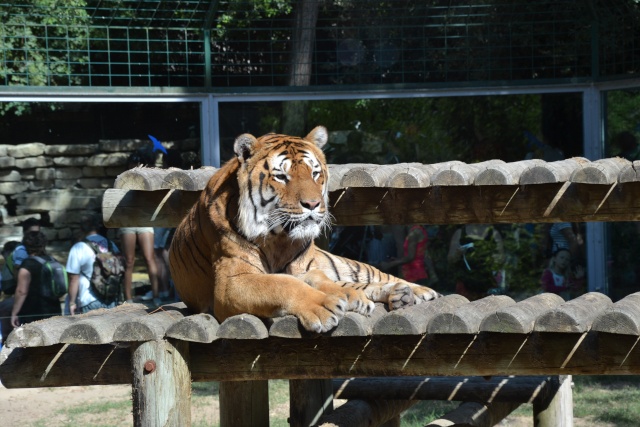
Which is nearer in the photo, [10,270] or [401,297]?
[401,297]

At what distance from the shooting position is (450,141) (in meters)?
9.43

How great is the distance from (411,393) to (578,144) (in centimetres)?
453

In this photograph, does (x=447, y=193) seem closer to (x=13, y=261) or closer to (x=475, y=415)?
(x=475, y=415)

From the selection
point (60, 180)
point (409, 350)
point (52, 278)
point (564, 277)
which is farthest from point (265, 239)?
point (564, 277)

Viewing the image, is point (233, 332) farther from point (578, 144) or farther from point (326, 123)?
point (578, 144)

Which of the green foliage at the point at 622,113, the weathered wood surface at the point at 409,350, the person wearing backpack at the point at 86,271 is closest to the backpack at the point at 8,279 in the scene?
the person wearing backpack at the point at 86,271

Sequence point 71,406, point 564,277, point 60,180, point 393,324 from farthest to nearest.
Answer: point 564,277
point 60,180
point 71,406
point 393,324

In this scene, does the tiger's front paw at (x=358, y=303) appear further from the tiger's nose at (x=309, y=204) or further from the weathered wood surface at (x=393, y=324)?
the tiger's nose at (x=309, y=204)

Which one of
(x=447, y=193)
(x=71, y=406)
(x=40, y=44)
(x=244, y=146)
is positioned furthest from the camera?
(x=40, y=44)

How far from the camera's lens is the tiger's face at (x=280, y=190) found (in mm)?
3854

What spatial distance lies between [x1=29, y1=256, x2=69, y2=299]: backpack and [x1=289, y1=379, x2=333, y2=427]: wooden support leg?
4.12 m

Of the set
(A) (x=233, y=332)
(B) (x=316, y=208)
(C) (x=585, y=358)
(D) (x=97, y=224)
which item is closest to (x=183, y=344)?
(A) (x=233, y=332)

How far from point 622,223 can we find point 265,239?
5934 millimetres

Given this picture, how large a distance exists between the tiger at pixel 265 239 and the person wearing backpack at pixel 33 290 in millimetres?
4632
